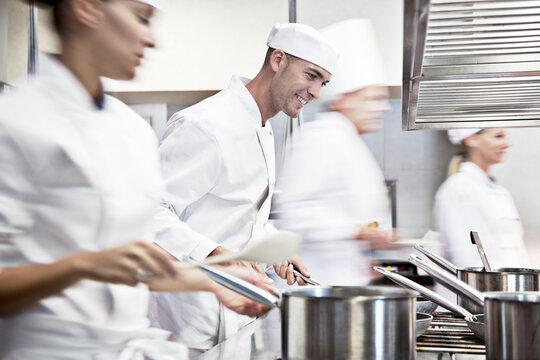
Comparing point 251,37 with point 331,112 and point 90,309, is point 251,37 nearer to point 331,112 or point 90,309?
point 331,112

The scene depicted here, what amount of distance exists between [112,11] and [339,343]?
0.53m

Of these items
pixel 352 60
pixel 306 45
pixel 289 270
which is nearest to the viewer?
pixel 289 270

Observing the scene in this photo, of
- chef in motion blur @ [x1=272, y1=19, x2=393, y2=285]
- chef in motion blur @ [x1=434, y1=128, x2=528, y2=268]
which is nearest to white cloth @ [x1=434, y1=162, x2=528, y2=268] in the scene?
chef in motion blur @ [x1=434, y1=128, x2=528, y2=268]

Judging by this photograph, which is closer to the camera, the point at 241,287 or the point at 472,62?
the point at 241,287

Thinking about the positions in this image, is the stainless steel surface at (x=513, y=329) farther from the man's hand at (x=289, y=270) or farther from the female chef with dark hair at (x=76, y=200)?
the man's hand at (x=289, y=270)

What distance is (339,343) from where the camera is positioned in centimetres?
62

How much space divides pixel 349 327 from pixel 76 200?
1.25ft

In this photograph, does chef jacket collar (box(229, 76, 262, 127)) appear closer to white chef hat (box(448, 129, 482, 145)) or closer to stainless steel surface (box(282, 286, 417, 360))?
stainless steel surface (box(282, 286, 417, 360))

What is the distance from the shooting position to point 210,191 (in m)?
1.56

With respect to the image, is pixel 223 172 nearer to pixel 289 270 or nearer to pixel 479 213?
pixel 289 270

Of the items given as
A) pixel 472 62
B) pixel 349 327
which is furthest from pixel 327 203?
pixel 349 327

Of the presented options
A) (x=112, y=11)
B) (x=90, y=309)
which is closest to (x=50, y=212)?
(x=90, y=309)

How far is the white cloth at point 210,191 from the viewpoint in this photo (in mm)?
1459

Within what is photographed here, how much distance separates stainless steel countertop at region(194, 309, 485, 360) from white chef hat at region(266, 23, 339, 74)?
92cm
